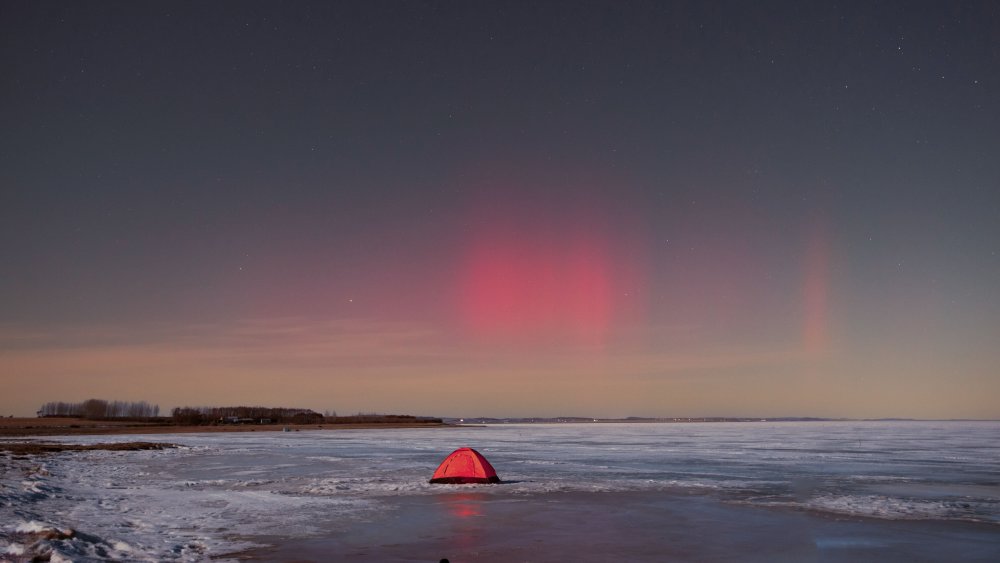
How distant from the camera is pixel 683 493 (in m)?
19.1

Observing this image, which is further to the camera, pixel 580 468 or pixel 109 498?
pixel 580 468

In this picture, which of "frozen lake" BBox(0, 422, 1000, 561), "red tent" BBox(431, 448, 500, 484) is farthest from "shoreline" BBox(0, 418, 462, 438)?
"red tent" BBox(431, 448, 500, 484)

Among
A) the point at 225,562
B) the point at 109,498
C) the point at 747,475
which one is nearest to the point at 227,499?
the point at 109,498

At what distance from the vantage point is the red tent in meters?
21.0

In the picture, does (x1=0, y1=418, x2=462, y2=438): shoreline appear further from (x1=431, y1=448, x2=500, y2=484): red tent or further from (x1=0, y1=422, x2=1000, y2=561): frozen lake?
(x1=431, y1=448, x2=500, y2=484): red tent

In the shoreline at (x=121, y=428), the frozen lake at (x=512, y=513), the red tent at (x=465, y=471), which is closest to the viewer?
the frozen lake at (x=512, y=513)

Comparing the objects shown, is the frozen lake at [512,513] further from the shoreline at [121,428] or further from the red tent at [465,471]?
the shoreline at [121,428]

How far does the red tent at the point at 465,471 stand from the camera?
2100 cm

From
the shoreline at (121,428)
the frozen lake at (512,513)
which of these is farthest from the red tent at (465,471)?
the shoreline at (121,428)

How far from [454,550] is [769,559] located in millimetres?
4664

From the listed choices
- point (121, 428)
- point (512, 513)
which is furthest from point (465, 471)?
point (121, 428)

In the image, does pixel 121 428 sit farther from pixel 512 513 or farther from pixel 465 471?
pixel 512 513

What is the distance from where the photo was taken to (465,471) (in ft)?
69.2

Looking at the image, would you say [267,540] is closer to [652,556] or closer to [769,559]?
[652,556]
